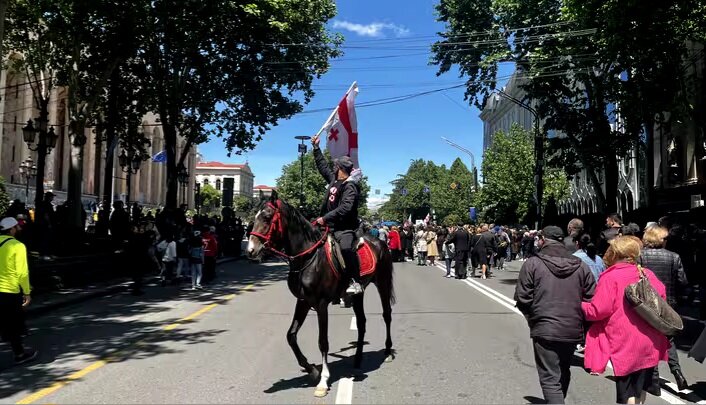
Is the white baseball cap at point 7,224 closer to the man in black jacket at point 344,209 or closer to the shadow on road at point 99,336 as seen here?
the shadow on road at point 99,336

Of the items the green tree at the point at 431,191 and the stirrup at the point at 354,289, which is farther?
the green tree at the point at 431,191

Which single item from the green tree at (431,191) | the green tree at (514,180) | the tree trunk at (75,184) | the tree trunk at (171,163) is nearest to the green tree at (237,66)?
the tree trunk at (171,163)

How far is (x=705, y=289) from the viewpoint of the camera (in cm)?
1025

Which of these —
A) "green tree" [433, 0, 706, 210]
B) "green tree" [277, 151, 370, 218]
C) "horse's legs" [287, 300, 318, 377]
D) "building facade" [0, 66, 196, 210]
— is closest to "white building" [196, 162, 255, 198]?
"green tree" [277, 151, 370, 218]

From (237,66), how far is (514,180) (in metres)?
27.6

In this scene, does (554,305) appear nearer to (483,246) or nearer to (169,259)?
(169,259)

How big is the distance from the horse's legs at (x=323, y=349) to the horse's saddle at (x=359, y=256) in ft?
1.55

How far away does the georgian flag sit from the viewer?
947 cm

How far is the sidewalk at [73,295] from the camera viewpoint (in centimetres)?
1129

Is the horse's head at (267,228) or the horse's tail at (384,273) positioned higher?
the horse's head at (267,228)

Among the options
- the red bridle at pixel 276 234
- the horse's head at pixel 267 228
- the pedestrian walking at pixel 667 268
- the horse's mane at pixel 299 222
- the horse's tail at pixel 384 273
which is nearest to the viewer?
the horse's head at pixel 267 228

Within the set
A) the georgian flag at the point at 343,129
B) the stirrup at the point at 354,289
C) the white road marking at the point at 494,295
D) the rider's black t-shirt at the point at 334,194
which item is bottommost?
the white road marking at the point at 494,295

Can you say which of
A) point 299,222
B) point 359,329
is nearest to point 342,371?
point 359,329

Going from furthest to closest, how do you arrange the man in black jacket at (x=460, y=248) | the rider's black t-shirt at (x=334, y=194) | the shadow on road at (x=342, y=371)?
1. the man in black jacket at (x=460, y=248)
2. the rider's black t-shirt at (x=334, y=194)
3. the shadow on road at (x=342, y=371)
